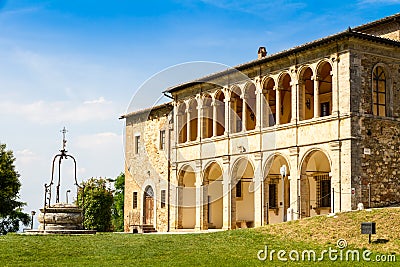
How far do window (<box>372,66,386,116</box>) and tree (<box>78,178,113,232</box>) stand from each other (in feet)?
78.5

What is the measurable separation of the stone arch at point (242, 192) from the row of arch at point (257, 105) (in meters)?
1.83

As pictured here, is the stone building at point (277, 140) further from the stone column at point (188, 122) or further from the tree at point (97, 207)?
the tree at point (97, 207)

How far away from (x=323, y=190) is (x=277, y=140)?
3.72 m

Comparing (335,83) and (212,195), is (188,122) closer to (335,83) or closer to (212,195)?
(212,195)

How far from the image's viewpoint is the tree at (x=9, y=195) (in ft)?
136

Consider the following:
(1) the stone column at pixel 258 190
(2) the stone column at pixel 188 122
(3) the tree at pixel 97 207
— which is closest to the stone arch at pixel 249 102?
(1) the stone column at pixel 258 190

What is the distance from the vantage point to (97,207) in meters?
44.3

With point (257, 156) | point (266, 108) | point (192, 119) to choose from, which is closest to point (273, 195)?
point (257, 156)

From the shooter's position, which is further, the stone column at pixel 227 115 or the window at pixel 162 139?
the window at pixel 162 139

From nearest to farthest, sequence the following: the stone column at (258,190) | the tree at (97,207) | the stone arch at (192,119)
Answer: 1. the stone column at (258,190)
2. the stone arch at (192,119)
3. the tree at (97,207)

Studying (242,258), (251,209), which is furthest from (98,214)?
(242,258)

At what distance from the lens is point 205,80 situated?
32.5m

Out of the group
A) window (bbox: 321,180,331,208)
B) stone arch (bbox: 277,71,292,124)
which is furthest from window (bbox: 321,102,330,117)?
window (bbox: 321,180,331,208)

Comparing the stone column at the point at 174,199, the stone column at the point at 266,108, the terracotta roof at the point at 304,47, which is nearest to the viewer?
the terracotta roof at the point at 304,47
